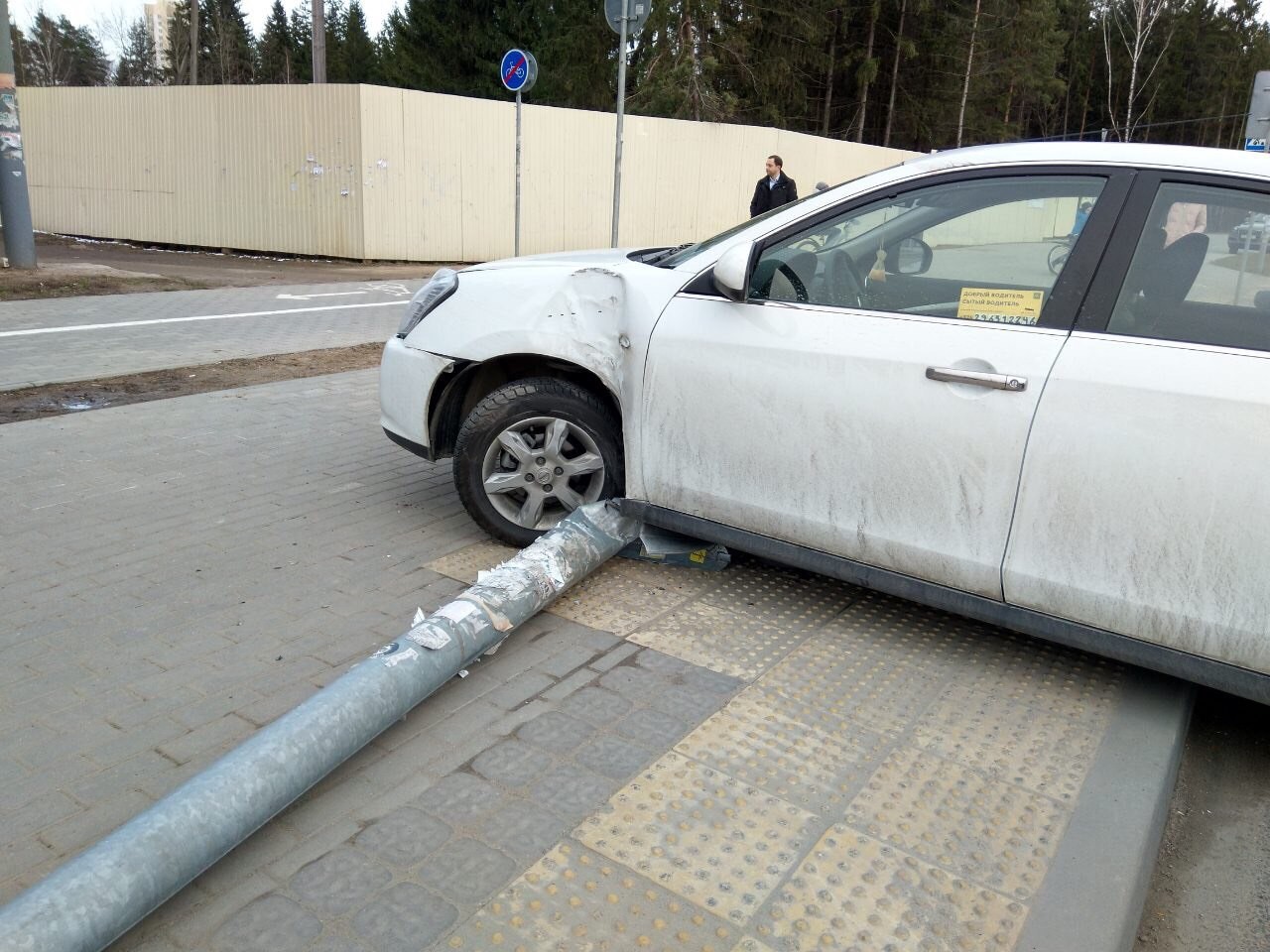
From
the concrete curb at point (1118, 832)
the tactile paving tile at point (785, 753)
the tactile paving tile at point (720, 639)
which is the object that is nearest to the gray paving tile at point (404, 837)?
the tactile paving tile at point (785, 753)

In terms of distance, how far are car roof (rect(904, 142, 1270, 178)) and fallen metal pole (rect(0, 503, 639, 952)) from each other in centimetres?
202

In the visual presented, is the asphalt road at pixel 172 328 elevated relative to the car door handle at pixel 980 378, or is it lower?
lower

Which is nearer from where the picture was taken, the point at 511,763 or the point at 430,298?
the point at 511,763

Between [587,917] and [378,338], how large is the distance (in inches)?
332

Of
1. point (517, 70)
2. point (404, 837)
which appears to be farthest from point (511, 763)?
point (517, 70)

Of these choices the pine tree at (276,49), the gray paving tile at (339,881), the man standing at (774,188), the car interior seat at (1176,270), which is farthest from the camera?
the pine tree at (276,49)

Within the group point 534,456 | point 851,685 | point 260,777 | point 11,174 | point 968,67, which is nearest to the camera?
point 260,777

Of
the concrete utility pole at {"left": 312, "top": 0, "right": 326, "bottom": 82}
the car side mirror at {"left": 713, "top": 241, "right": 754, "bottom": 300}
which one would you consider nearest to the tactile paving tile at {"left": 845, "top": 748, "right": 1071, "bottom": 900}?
the car side mirror at {"left": 713, "top": 241, "right": 754, "bottom": 300}

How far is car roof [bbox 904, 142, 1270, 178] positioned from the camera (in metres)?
3.05

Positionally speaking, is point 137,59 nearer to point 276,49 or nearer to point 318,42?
point 276,49

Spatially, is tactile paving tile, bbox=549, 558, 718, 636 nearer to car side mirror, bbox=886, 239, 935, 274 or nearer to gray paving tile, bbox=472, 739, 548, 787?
gray paving tile, bbox=472, 739, 548, 787

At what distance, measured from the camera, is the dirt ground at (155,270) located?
12.5 meters

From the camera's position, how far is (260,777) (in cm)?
253

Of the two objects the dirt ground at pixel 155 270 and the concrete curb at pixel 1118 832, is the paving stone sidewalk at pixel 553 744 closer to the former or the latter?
Answer: the concrete curb at pixel 1118 832
